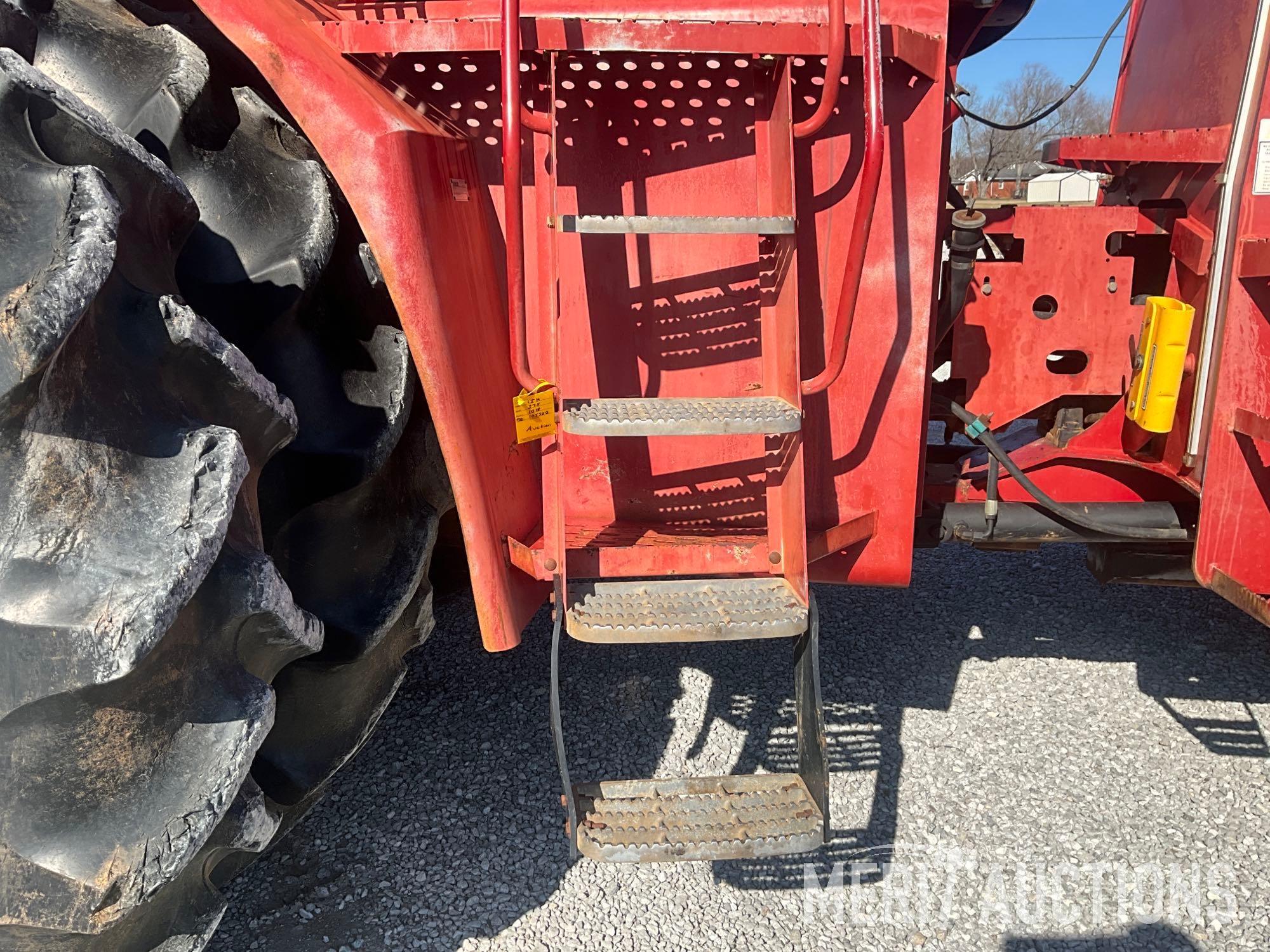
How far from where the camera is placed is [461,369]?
1481 millimetres

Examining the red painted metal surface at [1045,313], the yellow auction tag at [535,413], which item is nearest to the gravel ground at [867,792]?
the red painted metal surface at [1045,313]

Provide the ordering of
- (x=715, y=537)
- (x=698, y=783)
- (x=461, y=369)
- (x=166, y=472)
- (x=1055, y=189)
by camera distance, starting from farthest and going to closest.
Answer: (x=1055, y=189) → (x=715, y=537) → (x=698, y=783) → (x=461, y=369) → (x=166, y=472)

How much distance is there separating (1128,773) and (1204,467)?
78 centimetres

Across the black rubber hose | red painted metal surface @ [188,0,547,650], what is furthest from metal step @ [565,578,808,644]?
the black rubber hose

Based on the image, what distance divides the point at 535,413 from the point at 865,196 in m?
0.62

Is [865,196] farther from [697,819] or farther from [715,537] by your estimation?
[697,819]

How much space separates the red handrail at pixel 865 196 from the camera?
1398 mm

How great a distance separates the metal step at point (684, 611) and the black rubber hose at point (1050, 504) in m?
0.71

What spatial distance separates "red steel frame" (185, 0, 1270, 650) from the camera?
1419mm

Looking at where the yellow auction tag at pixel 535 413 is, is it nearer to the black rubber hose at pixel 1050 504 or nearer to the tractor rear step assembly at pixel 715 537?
the tractor rear step assembly at pixel 715 537

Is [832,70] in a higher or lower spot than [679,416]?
higher

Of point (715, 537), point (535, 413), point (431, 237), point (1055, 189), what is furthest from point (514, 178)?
point (1055, 189)

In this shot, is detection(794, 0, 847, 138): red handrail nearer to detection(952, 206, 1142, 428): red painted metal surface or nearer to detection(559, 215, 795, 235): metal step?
detection(559, 215, 795, 235): metal step

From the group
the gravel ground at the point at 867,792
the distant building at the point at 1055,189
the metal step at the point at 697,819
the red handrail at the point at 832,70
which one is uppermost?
the red handrail at the point at 832,70
